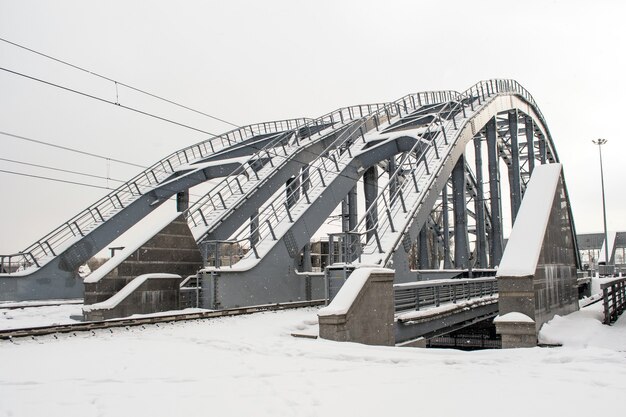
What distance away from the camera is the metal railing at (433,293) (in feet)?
45.8

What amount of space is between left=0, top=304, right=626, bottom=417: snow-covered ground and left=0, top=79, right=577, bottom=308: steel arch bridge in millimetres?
7607

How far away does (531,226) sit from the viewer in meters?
12.1

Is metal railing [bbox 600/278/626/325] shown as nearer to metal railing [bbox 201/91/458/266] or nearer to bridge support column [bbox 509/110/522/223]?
metal railing [bbox 201/91/458/266]

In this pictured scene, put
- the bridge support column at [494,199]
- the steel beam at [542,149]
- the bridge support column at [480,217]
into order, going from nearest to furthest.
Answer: the bridge support column at [480,217]
the bridge support column at [494,199]
the steel beam at [542,149]

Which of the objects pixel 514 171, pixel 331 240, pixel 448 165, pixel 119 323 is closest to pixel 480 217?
pixel 514 171

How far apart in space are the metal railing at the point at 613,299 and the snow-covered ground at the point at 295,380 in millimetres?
4061

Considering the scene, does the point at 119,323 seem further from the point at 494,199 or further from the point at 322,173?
the point at 494,199

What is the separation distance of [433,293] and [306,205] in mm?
7261

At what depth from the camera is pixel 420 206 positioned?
1983 cm

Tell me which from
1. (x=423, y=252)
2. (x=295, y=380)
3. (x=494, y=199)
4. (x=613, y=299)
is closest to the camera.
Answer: (x=295, y=380)

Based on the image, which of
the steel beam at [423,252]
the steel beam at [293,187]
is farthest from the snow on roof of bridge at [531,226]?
the steel beam at [423,252]

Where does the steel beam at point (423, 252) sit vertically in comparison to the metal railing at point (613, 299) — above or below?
above

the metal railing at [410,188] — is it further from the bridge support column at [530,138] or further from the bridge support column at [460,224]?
the bridge support column at [530,138]

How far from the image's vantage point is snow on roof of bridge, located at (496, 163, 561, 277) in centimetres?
1107
